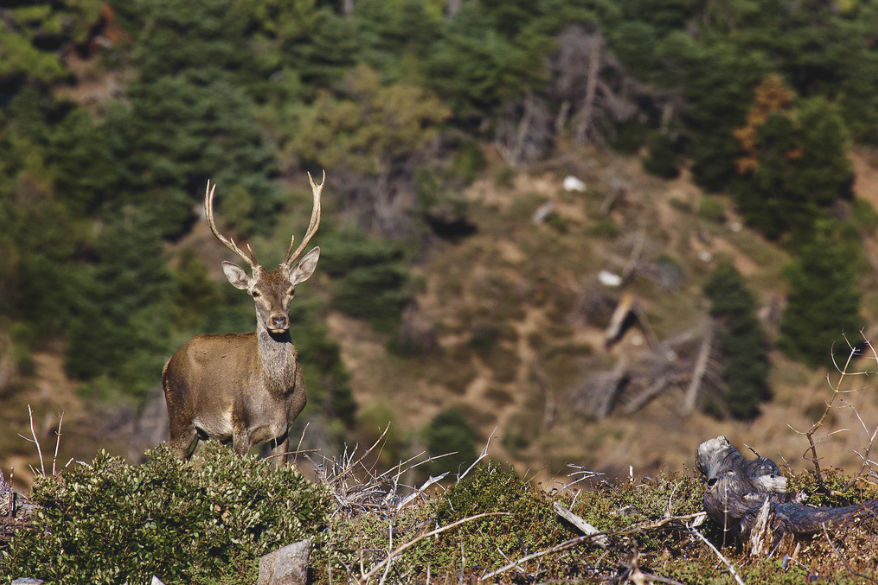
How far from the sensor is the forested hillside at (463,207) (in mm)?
53625

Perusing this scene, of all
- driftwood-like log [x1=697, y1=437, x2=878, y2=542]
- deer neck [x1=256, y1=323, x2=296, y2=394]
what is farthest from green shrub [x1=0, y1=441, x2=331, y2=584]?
driftwood-like log [x1=697, y1=437, x2=878, y2=542]

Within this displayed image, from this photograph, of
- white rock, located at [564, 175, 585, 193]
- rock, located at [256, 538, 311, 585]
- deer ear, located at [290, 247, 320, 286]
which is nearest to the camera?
rock, located at [256, 538, 311, 585]

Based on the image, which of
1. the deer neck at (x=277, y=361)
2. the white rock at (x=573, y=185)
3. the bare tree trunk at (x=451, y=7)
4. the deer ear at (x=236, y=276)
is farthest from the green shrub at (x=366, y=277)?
the deer neck at (x=277, y=361)

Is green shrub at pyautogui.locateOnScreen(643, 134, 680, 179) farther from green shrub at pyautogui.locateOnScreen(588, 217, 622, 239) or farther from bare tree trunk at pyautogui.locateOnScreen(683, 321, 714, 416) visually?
bare tree trunk at pyautogui.locateOnScreen(683, 321, 714, 416)

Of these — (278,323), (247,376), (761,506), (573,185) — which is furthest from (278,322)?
(573,185)

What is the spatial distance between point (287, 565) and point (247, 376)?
8.01 feet

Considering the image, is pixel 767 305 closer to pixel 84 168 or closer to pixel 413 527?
pixel 84 168

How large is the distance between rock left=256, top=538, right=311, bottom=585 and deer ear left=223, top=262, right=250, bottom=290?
3.00 meters

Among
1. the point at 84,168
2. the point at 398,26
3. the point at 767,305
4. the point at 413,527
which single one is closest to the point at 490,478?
the point at 413,527

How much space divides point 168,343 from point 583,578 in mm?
45801

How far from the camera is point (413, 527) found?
10.6 metres

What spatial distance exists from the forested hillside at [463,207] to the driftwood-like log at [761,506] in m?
35.4

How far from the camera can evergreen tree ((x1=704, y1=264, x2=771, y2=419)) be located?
53750mm

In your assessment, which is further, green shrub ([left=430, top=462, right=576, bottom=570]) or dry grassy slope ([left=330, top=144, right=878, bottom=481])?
dry grassy slope ([left=330, top=144, right=878, bottom=481])
